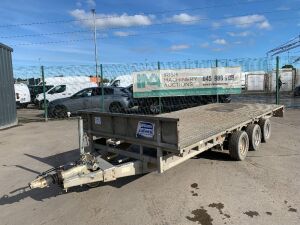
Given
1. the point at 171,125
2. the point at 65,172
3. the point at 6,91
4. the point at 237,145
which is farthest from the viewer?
the point at 6,91

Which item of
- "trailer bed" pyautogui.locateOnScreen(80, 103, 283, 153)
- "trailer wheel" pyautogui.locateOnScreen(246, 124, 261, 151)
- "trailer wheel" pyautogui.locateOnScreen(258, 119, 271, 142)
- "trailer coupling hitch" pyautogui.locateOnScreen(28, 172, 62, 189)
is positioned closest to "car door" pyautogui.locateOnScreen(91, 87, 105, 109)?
"trailer bed" pyautogui.locateOnScreen(80, 103, 283, 153)

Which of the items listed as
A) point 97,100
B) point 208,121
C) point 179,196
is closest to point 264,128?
point 208,121

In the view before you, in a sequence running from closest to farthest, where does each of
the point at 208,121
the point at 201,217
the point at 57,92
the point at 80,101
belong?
the point at 201,217, the point at 208,121, the point at 80,101, the point at 57,92

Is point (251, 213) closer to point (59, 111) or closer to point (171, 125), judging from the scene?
point (171, 125)

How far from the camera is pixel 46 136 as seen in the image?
11523mm

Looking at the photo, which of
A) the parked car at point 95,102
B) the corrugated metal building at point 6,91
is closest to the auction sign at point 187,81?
the parked car at point 95,102

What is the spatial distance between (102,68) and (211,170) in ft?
33.5

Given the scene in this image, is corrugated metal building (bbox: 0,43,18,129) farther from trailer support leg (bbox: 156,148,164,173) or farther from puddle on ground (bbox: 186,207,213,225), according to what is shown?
puddle on ground (bbox: 186,207,213,225)

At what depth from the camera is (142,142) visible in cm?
543

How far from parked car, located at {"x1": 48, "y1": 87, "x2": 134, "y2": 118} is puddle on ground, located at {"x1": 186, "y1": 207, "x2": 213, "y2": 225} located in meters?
12.4

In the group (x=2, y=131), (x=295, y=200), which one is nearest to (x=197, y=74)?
(x=2, y=131)

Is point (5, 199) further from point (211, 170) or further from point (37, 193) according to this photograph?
point (211, 170)

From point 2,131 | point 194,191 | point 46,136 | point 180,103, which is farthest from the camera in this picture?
point 180,103

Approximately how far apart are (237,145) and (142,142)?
98.3 inches
